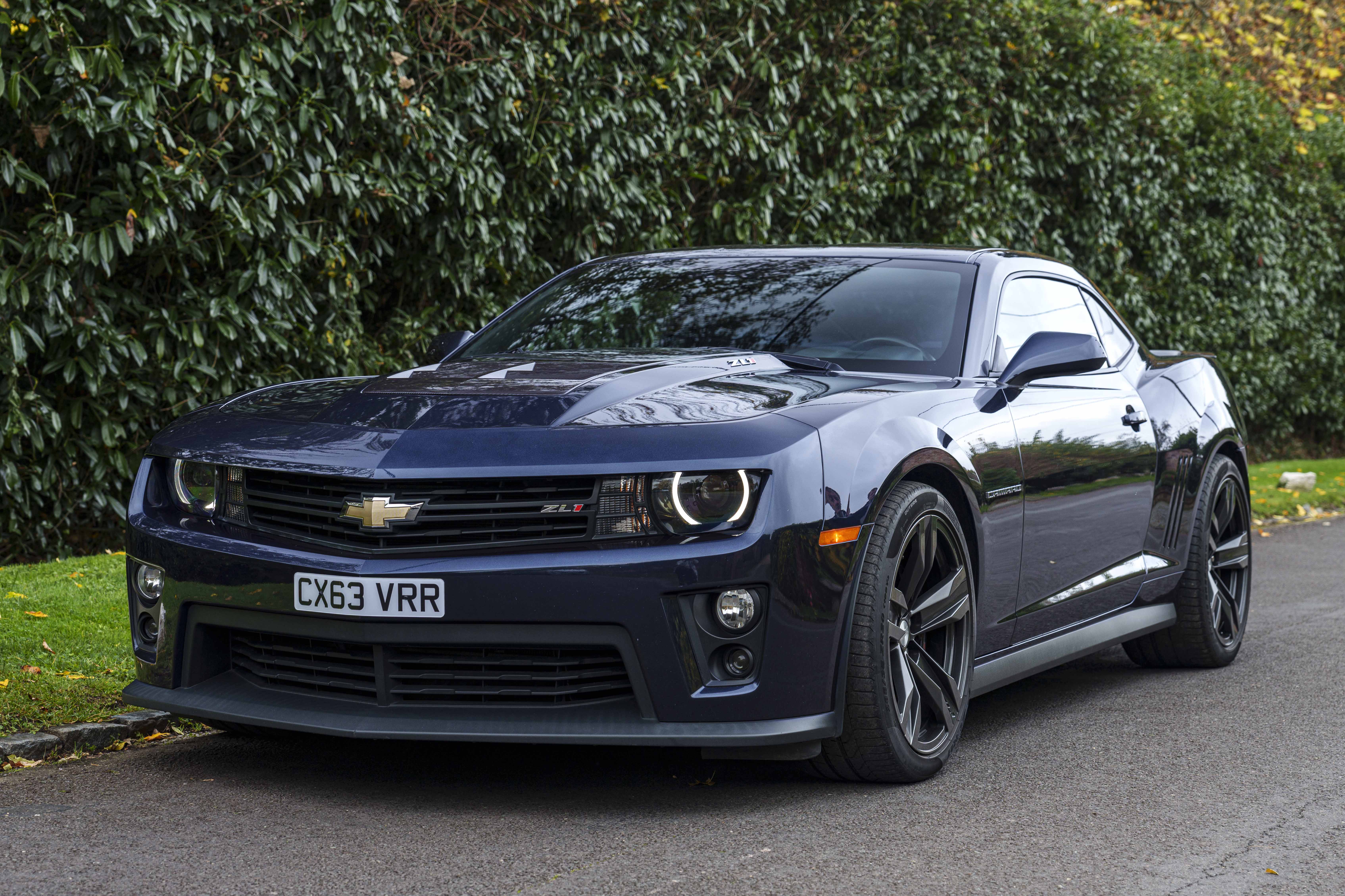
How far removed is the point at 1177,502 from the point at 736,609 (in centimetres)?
287

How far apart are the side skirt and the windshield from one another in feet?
2.94

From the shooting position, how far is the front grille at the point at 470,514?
3730 millimetres

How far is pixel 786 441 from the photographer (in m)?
→ 3.78

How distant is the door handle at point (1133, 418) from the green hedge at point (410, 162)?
13.1ft

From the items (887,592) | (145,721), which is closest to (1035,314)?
(887,592)

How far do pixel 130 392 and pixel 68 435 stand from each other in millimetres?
346

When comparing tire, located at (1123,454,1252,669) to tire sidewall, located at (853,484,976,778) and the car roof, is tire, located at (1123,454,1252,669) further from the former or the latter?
tire sidewall, located at (853,484,976,778)

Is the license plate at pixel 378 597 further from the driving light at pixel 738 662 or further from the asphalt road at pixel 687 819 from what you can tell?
the driving light at pixel 738 662

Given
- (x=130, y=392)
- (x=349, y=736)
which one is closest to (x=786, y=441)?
(x=349, y=736)

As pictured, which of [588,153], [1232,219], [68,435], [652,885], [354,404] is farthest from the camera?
[1232,219]

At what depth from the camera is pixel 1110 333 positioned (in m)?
6.21

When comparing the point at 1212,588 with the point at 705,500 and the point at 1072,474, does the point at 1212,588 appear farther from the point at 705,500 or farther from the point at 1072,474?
the point at 705,500

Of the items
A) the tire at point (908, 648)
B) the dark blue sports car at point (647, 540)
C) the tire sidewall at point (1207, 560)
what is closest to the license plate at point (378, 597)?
the dark blue sports car at point (647, 540)

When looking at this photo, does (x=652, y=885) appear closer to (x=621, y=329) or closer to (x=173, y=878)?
(x=173, y=878)
